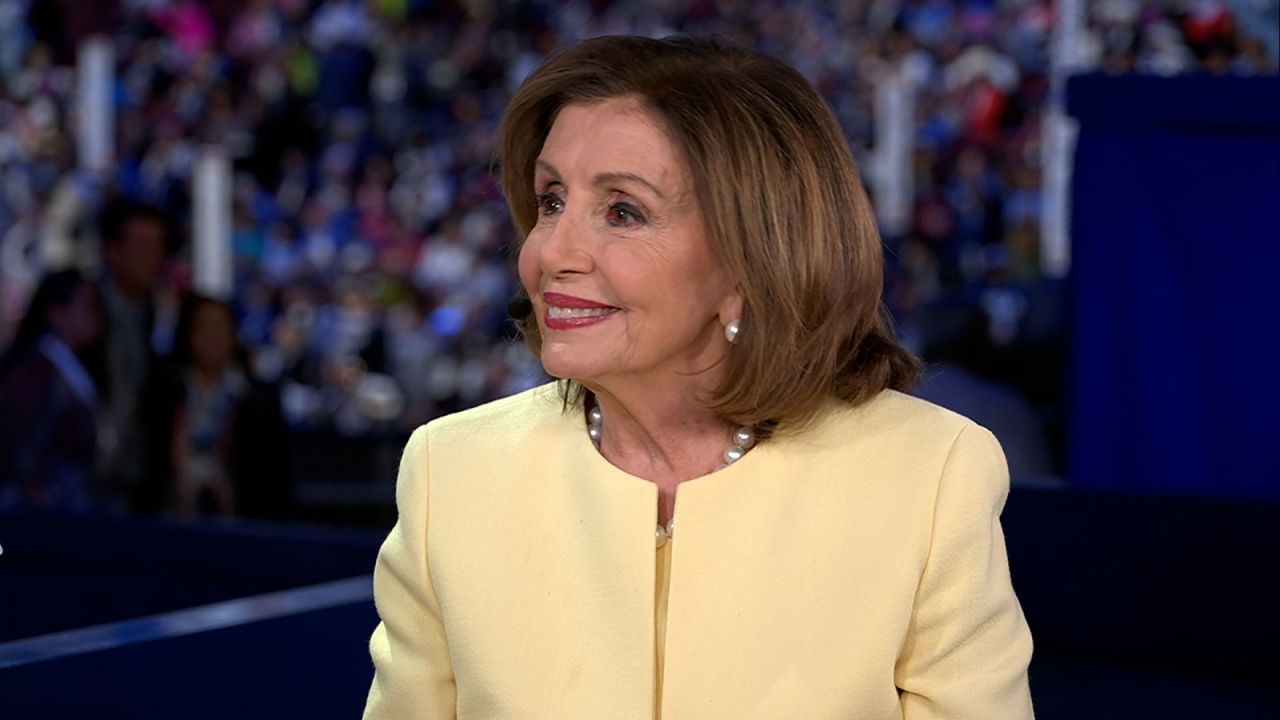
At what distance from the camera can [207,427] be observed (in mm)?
4676

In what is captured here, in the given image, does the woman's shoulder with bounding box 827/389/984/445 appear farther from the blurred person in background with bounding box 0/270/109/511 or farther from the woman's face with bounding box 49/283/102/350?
the woman's face with bounding box 49/283/102/350

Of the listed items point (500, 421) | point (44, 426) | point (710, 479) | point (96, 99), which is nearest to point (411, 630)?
point (500, 421)

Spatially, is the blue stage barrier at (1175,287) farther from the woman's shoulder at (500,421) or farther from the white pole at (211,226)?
the white pole at (211,226)

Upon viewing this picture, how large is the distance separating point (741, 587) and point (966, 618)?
20 cm

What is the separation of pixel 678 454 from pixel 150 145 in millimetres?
9460

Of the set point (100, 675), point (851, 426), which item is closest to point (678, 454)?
point (851, 426)

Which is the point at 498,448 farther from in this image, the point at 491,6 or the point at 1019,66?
the point at 491,6

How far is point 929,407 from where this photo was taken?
169cm

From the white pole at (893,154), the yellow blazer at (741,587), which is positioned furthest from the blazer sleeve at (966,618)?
the white pole at (893,154)

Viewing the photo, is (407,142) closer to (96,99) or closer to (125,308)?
(96,99)

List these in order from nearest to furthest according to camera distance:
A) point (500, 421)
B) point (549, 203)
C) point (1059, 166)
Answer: point (549, 203)
point (500, 421)
point (1059, 166)

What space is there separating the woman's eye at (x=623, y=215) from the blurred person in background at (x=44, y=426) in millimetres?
2775

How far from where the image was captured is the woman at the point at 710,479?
5.17 ft

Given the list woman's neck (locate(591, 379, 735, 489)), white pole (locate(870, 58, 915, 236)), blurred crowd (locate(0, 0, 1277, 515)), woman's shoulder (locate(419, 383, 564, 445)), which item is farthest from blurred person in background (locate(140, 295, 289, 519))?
white pole (locate(870, 58, 915, 236))
